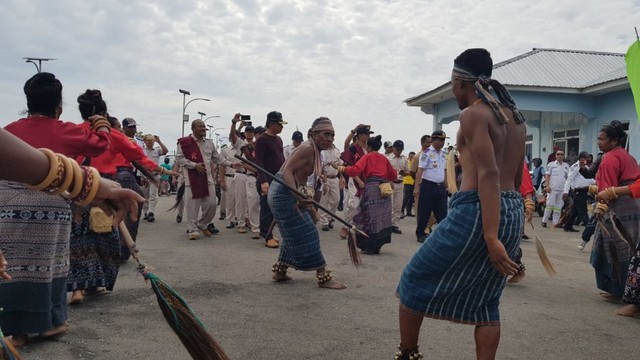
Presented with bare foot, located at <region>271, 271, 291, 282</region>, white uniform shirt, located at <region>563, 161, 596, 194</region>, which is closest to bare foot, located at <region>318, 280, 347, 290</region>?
bare foot, located at <region>271, 271, 291, 282</region>

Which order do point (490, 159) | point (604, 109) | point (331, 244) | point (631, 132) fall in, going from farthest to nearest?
point (604, 109)
point (631, 132)
point (331, 244)
point (490, 159)

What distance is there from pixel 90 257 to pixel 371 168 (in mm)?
4286

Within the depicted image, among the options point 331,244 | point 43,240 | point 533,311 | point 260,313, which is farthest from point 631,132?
point 43,240

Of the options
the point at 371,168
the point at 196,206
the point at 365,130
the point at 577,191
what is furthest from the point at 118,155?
the point at 577,191

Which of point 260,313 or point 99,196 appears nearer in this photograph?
point 99,196

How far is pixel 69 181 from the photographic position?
1692 mm

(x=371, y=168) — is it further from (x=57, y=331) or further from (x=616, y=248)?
(x=57, y=331)

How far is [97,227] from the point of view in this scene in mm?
4391

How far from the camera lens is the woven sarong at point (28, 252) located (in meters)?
3.26

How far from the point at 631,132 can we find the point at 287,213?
13.4 metres

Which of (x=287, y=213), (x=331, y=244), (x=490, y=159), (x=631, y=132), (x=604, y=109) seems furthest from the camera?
(x=604, y=109)

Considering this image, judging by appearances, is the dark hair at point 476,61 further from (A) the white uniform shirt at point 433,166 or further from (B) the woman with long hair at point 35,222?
(A) the white uniform shirt at point 433,166

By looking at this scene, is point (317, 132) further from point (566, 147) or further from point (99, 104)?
point (566, 147)

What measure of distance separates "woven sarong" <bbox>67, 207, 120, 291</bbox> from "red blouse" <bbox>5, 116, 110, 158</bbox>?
1105mm
